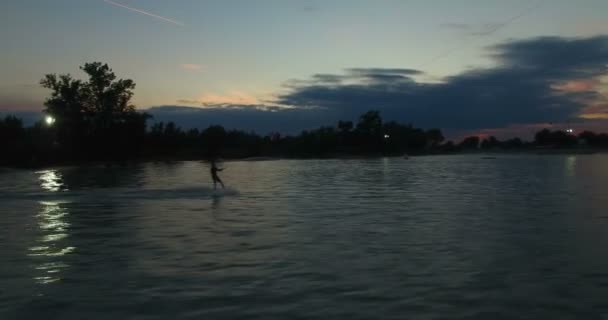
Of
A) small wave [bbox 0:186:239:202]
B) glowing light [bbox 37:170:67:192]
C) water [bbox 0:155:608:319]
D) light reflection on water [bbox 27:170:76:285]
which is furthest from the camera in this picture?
glowing light [bbox 37:170:67:192]

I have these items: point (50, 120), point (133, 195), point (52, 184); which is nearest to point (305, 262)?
point (133, 195)

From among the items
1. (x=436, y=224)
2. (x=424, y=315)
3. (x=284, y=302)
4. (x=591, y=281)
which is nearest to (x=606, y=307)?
(x=591, y=281)

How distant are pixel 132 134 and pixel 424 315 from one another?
96543mm

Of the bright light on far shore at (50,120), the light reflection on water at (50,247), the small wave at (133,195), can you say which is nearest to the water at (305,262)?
the light reflection on water at (50,247)

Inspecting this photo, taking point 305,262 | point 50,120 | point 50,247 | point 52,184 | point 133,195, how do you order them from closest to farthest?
point 305,262, point 50,247, point 133,195, point 52,184, point 50,120

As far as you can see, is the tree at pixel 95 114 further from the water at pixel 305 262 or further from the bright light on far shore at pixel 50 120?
the water at pixel 305 262

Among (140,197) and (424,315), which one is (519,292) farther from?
(140,197)

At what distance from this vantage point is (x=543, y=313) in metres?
9.18

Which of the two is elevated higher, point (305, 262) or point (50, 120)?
point (50, 120)

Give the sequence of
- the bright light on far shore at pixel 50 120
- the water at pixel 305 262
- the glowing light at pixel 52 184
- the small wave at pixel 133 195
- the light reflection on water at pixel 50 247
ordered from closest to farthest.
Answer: the water at pixel 305 262
the light reflection on water at pixel 50 247
the small wave at pixel 133 195
the glowing light at pixel 52 184
the bright light on far shore at pixel 50 120

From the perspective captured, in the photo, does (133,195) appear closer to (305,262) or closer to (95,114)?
(305,262)

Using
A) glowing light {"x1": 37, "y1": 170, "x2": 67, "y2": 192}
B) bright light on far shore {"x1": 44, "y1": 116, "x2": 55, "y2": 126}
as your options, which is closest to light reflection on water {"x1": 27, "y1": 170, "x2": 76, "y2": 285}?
glowing light {"x1": 37, "y1": 170, "x2": 67, "y2": 192}

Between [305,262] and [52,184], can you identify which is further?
[52,184]

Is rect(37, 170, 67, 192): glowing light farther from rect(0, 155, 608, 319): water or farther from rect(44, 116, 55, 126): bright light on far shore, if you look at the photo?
rect(44, 116, 55, 126): bright light on far shore
